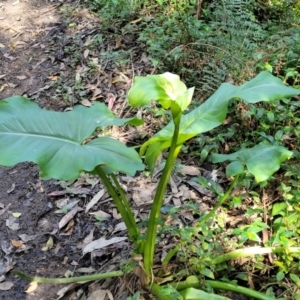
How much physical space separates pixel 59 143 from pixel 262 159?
2.95 ft

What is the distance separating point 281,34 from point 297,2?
0.71 metres

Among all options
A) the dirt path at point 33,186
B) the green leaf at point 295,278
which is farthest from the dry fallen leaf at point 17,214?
the green leaf at point 295,278

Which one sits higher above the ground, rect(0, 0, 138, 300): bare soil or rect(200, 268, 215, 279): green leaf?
rect(200, 268, 215, 279): green leaf

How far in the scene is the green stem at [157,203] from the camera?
1.80 metres

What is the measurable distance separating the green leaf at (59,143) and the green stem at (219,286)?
2.12 ft

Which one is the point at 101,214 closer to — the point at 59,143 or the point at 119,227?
the point at 119,227

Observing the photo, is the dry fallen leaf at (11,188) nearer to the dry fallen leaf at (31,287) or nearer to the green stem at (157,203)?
the dry fallen leaf at (31,287)

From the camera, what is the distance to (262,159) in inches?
74.6

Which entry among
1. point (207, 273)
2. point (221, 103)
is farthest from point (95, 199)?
point (221, 103)

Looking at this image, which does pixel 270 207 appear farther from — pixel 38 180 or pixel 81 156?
pixel 38 180

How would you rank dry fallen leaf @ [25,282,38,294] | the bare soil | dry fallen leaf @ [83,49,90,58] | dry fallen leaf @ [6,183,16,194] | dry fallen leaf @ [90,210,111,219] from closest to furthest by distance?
dry fallen leaf @ [25,282,38,294] < the bare soil < dry fallen leaf @ [90,210,111,219] < dry fallen leaf @ [6,183,16,194] < dry fallen leaf @ [83,49,90,58]

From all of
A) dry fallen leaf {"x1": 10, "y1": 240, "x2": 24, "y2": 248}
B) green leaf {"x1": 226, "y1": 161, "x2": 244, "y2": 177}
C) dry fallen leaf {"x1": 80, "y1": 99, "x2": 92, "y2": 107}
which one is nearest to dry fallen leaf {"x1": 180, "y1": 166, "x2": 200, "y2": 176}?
green leaf {"x1": 226, "y1": 161, "x2": 244, "y2": 177}

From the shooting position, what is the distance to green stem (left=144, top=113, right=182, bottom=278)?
5.90ft

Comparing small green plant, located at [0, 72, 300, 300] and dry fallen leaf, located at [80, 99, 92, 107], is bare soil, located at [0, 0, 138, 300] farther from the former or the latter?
small green plant, located at [0, 72, 300, 300]
